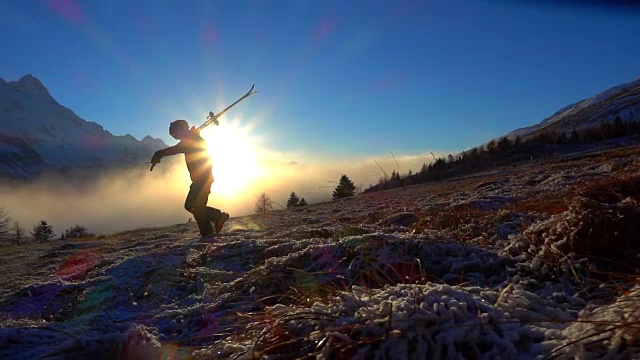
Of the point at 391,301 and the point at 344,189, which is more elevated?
the point at 344,189

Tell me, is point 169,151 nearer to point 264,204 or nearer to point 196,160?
point 196,160

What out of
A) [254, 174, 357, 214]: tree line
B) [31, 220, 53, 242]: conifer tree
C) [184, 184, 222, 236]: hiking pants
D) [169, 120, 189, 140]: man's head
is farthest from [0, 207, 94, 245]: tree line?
[184, 184, 222, 236]: hiking pants

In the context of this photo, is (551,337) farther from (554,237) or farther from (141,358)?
(141,358)

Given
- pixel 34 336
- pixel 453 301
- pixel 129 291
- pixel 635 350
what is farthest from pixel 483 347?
pixel 129 291

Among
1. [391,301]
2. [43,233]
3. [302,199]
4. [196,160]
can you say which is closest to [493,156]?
[302,199]

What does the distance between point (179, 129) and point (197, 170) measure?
3.48 ft

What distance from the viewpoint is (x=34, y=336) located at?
7.22ft

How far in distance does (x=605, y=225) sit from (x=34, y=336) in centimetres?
327

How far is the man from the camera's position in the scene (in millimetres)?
8758

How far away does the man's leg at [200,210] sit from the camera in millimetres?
8688

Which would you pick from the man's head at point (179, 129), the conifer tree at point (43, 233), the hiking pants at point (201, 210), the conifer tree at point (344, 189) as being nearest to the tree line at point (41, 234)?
the conifer tree at point (43, 233)

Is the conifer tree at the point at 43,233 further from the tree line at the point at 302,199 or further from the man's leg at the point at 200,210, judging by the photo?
the man's leg at the point at 200,210

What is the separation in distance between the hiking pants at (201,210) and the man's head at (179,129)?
1.31m

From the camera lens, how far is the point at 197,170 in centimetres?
920
